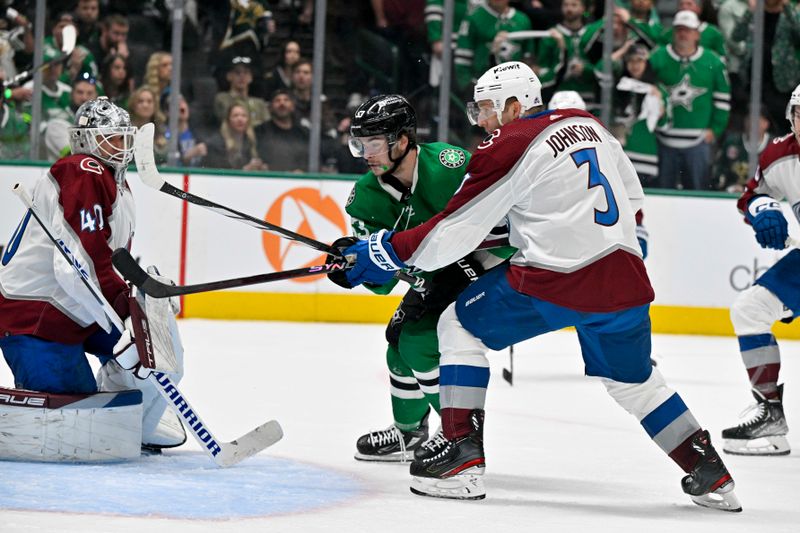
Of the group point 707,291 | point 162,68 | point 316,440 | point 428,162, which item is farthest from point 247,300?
point 428,162

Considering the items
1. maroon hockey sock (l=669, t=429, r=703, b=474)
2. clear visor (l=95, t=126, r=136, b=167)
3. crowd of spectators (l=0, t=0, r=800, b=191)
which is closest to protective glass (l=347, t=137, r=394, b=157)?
clear visor (l=95, t=126, r=136, b=167)

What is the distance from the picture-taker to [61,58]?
8195 millimetres

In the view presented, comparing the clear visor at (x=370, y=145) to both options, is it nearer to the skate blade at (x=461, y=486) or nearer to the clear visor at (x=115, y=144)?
the clear visor at (x=115, y=144)

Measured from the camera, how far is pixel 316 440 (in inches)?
159

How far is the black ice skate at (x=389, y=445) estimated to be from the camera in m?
3.80

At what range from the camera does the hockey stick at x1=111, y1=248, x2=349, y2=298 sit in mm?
3197

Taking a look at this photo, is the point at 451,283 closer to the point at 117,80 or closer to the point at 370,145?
the point at 370,145

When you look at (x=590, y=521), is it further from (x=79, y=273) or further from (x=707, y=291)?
(x=707, y=291)

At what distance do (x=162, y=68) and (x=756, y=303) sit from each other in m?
4.90

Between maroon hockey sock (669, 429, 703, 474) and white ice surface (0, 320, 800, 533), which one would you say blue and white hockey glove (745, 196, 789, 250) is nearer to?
white ice surface (0, 320, 800, 533)

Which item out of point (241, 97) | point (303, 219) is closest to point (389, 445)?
point (303, 219)

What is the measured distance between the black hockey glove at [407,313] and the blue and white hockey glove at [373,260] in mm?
370

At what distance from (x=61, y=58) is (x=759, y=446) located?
5553 mm

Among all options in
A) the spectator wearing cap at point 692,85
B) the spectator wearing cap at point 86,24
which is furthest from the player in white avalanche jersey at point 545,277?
the spectator wearing cap at point 86,24
